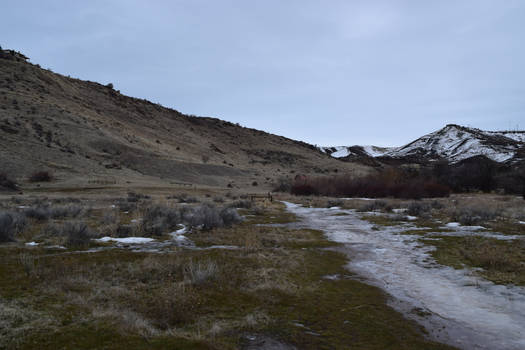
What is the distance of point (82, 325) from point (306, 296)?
3.68m

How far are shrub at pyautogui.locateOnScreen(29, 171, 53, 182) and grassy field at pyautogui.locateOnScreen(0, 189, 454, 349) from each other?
28207mm

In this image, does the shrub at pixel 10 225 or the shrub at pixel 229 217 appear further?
the shrub at pixel 229 217

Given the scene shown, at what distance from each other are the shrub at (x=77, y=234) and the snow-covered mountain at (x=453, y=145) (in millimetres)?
108519

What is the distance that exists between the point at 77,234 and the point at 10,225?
7.53 feet

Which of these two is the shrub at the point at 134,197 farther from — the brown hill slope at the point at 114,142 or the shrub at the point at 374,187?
the shrub at the point at 374,187

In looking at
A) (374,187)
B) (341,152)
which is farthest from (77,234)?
(341,152)

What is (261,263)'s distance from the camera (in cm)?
885

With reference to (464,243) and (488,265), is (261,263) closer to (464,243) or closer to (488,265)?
(488,265)

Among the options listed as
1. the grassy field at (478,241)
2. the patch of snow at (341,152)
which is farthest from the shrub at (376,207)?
the patch of snow at (341,152)

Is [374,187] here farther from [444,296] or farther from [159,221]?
[444,296]

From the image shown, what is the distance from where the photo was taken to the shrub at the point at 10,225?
10.3 m

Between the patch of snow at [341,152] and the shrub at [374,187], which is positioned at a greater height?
the patch of snow at [341,152]

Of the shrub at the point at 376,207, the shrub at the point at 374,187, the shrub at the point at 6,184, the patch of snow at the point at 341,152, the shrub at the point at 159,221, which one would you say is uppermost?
the patch of snow at the point at 341,152

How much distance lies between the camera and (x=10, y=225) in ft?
36.1
